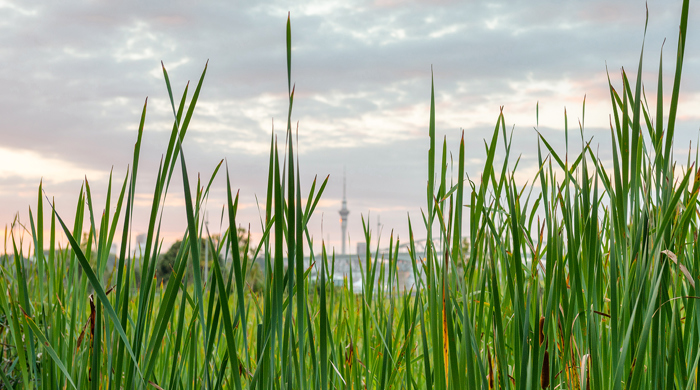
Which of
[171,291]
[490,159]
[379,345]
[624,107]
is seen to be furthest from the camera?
[379,345]

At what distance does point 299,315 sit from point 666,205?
866 mm

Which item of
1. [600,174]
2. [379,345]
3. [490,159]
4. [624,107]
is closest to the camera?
[624,107]

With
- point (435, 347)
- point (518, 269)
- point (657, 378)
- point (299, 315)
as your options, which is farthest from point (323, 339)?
point (657, 378)

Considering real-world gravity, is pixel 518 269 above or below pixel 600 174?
below

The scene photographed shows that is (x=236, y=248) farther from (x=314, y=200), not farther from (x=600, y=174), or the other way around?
(x=600, y=174)

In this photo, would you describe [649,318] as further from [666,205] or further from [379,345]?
[379,345]

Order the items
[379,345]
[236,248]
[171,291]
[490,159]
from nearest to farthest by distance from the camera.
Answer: [236,248] < [171,291] < [490,159] < [379,345]

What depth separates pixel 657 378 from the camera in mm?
1201

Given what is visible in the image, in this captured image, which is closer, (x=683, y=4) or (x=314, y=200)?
(x=683, y=4)

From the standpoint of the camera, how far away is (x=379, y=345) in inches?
86.0

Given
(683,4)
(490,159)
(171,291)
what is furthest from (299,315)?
(683,4)

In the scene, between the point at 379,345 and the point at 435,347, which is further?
the point at 379,345

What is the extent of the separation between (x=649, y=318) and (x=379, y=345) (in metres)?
1.34

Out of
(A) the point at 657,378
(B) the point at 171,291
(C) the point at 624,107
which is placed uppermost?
(C) the point at 624,107
